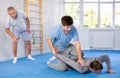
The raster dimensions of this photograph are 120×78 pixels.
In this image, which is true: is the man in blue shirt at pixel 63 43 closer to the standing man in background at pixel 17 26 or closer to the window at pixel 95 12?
the standing man in background at pixel 17 26

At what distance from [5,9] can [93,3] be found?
13.5ft

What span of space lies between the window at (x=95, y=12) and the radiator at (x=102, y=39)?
15.0 inches

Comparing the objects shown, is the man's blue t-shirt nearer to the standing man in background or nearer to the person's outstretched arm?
the person's outstretched arm

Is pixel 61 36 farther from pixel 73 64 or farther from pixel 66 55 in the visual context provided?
pixel 73 64

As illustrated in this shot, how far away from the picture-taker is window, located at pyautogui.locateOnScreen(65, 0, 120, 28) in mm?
8312

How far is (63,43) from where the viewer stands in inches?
155

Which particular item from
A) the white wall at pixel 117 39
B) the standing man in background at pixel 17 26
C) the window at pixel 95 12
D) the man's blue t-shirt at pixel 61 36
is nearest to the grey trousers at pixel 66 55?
the man's blue t-shirt at pixel 61 36

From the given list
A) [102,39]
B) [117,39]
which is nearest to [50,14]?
[102,39]

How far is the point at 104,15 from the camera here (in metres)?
8.40

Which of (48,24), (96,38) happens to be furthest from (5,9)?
(96,38)

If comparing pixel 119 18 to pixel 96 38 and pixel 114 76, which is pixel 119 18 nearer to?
pixel 96 38

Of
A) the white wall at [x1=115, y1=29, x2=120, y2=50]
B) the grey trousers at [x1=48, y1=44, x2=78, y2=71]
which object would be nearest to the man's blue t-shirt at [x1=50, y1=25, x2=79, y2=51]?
the grey trousers at [x1=48, y1=44, x2=78, y2=71]

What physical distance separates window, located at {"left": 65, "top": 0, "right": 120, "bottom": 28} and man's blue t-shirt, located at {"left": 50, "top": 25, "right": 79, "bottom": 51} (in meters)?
4.61

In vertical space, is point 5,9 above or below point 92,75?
above
